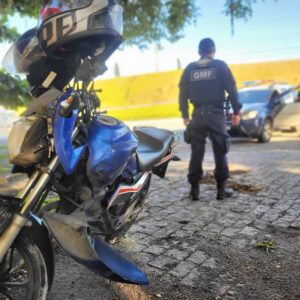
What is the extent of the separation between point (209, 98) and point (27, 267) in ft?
12.1

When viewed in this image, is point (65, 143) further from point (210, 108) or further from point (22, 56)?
point (210, 108)

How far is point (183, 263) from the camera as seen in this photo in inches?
139

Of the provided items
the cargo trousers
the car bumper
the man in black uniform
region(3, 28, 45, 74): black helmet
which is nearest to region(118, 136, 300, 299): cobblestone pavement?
the cargo trousers

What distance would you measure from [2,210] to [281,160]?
7.55 meters

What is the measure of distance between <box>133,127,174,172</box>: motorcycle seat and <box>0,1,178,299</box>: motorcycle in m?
0.38

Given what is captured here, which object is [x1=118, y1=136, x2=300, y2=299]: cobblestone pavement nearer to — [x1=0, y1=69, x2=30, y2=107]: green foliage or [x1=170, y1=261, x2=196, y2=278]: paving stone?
[x1=170, y1=261, x2=196, y2=278]: paving stone

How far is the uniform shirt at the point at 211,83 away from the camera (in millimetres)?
5406

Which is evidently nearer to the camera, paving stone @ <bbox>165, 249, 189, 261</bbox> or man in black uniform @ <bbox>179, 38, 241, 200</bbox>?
paving stone @ <bbox>165, 249, 189, 261</bbox>

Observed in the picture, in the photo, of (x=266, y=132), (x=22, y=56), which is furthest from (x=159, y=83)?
(x=22, y=56)

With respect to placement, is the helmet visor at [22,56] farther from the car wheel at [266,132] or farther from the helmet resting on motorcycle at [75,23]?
the car wheel at [266,132]

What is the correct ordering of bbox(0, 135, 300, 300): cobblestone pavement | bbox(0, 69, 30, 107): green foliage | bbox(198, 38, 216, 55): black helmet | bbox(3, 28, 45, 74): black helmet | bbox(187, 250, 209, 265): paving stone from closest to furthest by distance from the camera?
bbox(3, 28, 45, 74): black helmet
bbox(0, 135, 300, 300): cobblestone pavement
bbox(187, 250, 209, 265): paving stone
bbox(198, 38, 216, 55): black helmet
bbox(0, 69, 30, 107): green foliage

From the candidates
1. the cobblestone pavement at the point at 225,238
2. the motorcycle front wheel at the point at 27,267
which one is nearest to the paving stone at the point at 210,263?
the cobblestone pavement at the point at 225,238

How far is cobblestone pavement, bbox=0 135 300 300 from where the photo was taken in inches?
121

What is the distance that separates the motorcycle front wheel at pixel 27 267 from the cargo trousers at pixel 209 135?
11.6 feet
